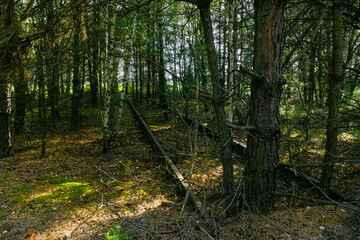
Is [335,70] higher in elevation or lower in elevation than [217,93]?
higher

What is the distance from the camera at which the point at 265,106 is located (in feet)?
8.98

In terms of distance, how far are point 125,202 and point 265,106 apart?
11.7ft

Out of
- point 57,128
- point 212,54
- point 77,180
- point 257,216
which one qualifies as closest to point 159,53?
point 57,128

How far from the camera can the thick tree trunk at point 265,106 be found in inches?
104

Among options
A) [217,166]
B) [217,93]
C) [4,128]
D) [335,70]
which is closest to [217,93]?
[217,93]

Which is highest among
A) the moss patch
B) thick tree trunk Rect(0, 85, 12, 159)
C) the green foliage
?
thick tree trunk Rect(0, 85, 12, 159)

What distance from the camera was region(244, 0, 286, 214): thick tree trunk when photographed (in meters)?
2.65

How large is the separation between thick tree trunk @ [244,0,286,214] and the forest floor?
1.22 feet

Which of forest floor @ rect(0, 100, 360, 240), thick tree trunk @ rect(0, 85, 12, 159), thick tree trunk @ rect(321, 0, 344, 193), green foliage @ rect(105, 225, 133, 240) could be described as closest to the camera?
green foliage @ rect(105, 225, 133, 240)

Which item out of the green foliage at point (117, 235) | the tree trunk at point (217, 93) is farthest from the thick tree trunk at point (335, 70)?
the green foliage at point (117, 235)

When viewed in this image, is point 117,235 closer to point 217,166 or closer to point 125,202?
point 125,202

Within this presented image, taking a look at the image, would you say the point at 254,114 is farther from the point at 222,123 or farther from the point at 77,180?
the point at 77,180

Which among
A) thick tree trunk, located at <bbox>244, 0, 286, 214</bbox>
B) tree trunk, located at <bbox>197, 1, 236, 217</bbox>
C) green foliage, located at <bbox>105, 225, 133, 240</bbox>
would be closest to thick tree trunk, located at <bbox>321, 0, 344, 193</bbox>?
thick tree trunk, located at <bbox>244, 0, 286, 214</bbox>

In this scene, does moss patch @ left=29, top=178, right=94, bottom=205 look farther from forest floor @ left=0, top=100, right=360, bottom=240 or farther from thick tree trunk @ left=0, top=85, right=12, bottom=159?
thick tree trunk @ left=0, top=85, right=12, bottom=159
